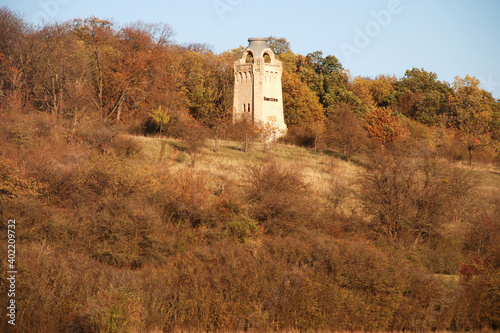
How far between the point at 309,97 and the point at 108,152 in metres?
26.2

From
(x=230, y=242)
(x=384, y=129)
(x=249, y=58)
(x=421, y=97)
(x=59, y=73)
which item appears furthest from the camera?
(x=421, y=97)

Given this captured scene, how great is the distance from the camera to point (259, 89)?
42.4 m

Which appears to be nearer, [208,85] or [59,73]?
[59,73]

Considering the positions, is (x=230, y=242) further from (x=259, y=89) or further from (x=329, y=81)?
(x=329, y=81)

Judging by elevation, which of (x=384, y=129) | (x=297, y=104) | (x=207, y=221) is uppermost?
(x=297, y=104)

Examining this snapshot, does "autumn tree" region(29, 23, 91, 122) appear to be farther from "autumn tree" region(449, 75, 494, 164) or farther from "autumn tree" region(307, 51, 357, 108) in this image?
"autumn tree" region(449, 75, 494, 164)

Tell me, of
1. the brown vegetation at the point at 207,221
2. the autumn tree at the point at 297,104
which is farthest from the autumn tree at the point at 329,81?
the brown vegetation at the point at 207,221

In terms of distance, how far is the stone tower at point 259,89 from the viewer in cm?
4228

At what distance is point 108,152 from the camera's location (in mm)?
24359

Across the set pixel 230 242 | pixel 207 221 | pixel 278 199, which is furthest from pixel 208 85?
pixel 230 242

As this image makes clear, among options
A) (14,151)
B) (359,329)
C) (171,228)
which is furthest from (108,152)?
(359,329)

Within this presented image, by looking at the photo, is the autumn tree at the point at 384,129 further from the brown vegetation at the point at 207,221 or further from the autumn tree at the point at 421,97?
the autumn tree at the point at 421,97

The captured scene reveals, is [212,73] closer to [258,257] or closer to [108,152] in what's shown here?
[108,152]

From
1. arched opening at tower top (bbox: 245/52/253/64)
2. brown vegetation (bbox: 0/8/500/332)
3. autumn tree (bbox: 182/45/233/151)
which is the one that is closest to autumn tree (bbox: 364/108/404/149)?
brown vegetation (bbox: 0/8/500/332)
